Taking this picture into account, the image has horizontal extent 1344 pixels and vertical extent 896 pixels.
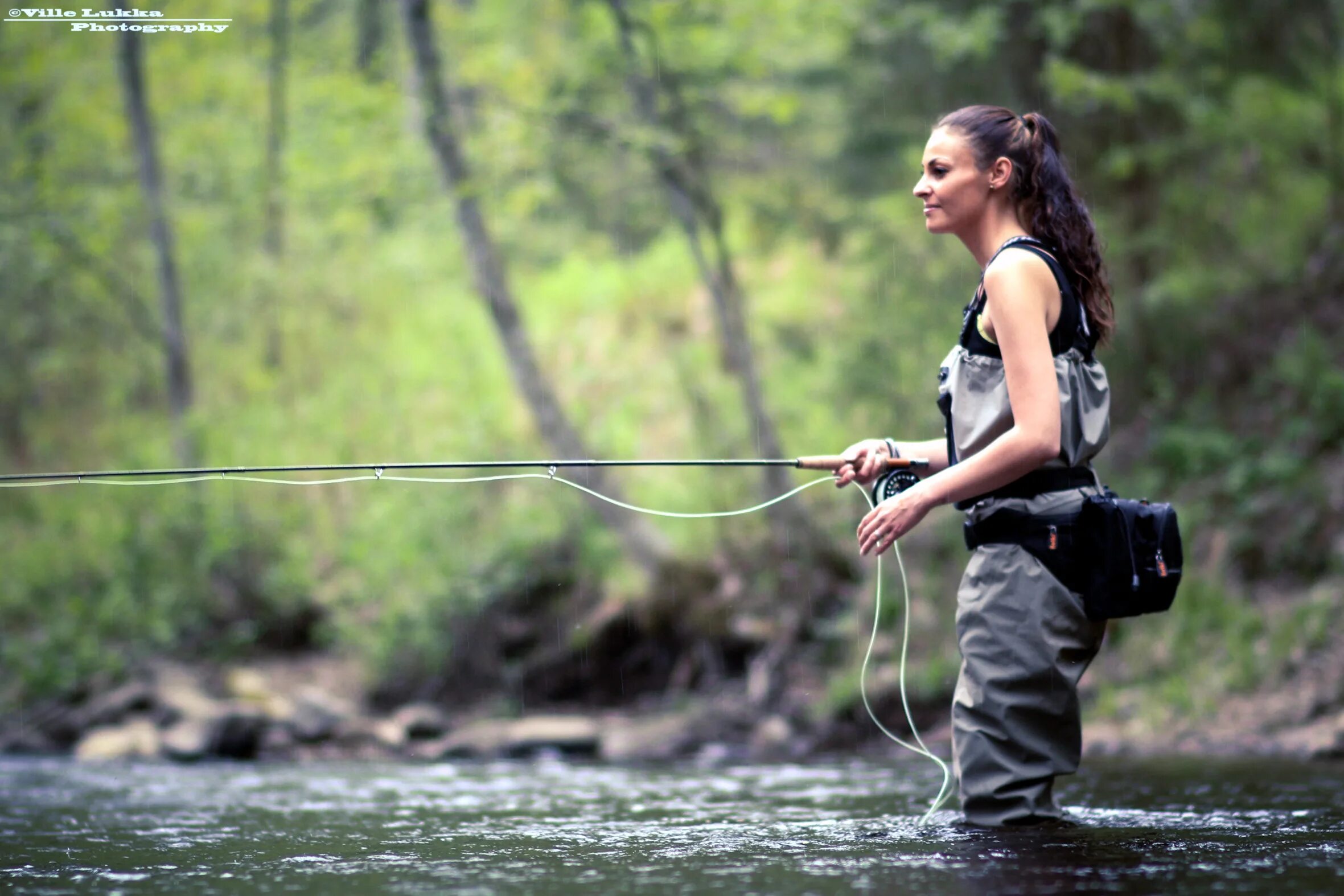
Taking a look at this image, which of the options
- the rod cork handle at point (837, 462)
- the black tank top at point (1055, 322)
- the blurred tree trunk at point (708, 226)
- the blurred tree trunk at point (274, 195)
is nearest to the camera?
the black tank top at point (1055, 322)

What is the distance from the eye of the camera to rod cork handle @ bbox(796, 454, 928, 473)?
361 centimetres

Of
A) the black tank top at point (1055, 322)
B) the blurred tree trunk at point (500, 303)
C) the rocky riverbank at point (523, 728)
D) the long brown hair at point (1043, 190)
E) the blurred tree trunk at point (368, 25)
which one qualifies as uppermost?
the blurred tree trunk at point (368, 25)

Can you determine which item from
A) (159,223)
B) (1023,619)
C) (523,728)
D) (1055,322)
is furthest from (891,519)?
(159,223)

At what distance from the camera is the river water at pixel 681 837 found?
9.09ft

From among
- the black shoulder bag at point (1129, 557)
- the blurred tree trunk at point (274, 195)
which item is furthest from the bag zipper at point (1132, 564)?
the blurred tree trunk at point (274, 195)

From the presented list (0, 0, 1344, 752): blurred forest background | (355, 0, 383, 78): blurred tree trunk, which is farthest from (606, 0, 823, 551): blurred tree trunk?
(355, 0, 383, 78): blurred tree trunk

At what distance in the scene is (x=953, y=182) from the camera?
11.4 feet

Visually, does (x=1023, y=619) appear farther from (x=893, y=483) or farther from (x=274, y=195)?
(x=274, y=195)

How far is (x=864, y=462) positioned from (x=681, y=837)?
1101mm

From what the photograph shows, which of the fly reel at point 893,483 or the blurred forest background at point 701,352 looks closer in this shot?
the fly reel at point 893,483

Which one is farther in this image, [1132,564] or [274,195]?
[274,195]

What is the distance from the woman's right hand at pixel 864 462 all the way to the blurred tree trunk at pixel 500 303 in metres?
8.12

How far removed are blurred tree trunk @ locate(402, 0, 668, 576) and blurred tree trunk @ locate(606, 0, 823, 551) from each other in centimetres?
130

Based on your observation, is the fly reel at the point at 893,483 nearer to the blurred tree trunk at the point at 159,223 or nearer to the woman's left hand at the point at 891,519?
the woman's left hand at the point at 891,519
